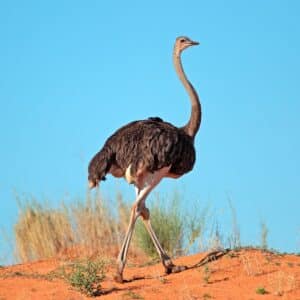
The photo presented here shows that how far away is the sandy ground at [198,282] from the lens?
29.9 feet

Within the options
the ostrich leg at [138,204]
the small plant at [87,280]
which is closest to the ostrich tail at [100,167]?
the ostrich leg at [138,204]

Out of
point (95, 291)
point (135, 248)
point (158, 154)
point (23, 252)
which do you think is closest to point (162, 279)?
point (95, 291)

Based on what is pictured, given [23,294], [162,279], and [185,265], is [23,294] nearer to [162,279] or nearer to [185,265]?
[162,279]

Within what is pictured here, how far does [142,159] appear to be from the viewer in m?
10.1

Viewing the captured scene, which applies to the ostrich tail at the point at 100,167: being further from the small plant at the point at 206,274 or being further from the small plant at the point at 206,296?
the small plant at the point at 206,296

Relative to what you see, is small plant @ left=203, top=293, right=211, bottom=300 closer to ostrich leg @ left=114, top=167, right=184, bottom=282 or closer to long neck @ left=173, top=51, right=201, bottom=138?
ostrich leg @ left=114, top=167, right=184, bottom=282

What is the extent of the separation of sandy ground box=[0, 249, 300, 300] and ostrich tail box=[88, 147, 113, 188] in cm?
133

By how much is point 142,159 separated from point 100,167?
0.61m

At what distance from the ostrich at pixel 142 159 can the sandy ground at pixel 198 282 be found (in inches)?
17.8

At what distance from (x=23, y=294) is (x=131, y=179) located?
1947mm

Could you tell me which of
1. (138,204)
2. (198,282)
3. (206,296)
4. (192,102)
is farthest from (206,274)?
(192,102)

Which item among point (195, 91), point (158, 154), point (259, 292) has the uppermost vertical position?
point (195, 91)

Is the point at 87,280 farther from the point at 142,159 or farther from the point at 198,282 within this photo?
the point at 142,159

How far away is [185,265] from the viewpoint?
1115 centimetres
